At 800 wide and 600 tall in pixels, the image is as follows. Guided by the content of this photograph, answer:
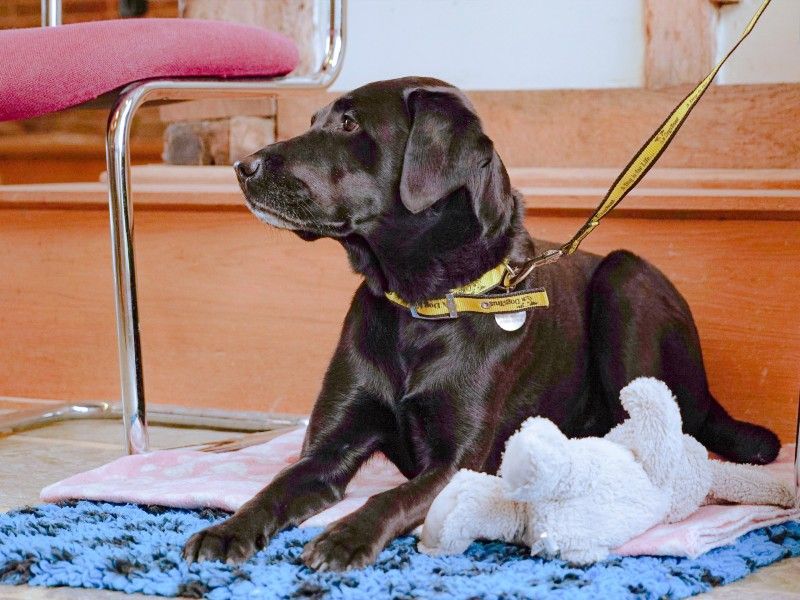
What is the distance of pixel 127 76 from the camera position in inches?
69.7

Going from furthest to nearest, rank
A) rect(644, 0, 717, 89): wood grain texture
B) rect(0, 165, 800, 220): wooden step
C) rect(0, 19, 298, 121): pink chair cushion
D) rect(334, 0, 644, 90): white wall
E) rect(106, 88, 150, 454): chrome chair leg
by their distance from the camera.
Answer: rect(334, 0, 644, 90): white wall
rect(644, 0, 717, 89): wood grain texture
rect(0, 165, 800, 220): wooden step
rect(106, 88, 150, 454): chrome chair leg
rect(0, 19, 298, 121): pink chair cushion

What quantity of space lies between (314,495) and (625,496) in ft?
1.43

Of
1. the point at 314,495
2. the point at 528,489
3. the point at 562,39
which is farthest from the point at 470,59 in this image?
the point at 528,489

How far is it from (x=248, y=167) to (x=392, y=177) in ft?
0.67

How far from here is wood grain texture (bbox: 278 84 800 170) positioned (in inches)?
97.0

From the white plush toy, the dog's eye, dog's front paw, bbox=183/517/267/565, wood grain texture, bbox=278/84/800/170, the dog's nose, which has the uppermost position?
the dog's eye

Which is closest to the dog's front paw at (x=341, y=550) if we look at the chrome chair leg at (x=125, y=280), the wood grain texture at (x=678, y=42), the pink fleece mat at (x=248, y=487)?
the pink fleece mat at (x=248, y=487)

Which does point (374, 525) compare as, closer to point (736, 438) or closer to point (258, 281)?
point (736, 438)

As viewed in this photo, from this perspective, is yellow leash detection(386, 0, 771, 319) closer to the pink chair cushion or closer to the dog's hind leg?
the dog's hind leg

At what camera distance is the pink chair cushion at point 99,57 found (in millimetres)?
1700

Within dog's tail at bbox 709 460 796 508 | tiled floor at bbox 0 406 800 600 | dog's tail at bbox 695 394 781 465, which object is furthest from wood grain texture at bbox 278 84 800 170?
dog's tail at bbox 709 460 796 508

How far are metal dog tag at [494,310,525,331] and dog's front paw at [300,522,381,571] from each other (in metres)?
0.42

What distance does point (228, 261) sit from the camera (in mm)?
2395

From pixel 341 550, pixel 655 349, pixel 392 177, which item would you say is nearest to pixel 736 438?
pixel 655 349
